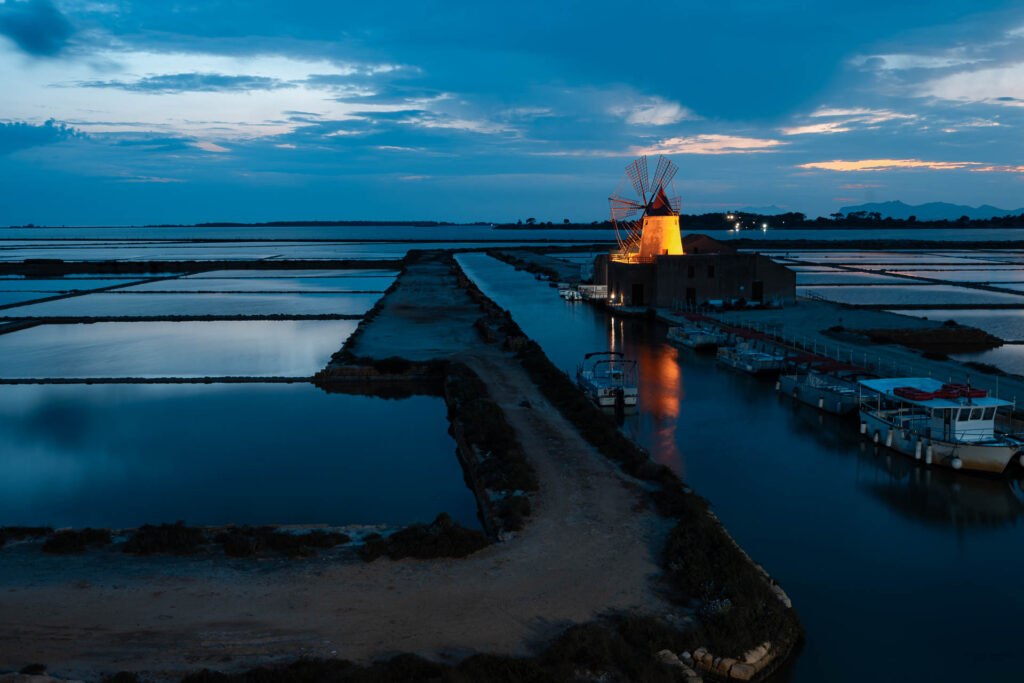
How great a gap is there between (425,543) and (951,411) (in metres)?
9.78

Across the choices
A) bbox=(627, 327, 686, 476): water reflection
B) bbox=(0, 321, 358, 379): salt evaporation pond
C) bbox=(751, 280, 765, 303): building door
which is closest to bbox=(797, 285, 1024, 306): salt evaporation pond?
bbox=(751, 280, 765, 303): building door

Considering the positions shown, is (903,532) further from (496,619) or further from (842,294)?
(842,294)

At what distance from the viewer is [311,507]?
1202cm

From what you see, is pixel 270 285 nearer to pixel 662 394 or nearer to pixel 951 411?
pixel 662 394

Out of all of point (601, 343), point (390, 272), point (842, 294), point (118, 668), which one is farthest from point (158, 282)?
point (118, 668)

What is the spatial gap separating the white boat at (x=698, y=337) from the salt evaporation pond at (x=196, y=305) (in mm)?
15906

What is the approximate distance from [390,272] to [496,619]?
200 feet

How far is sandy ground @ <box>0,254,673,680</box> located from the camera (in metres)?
7.16

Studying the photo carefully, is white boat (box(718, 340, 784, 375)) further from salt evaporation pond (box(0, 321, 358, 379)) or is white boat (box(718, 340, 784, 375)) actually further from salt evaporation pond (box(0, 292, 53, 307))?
salt evaporation pond (box(0, 292, 53, 307))

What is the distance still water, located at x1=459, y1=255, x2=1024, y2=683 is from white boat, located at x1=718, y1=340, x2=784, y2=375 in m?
2.03

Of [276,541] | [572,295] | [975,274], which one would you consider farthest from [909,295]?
[276,541]

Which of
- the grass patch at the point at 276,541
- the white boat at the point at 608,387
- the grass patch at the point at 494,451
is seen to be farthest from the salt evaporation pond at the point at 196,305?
the grass patch at the point at 276,541

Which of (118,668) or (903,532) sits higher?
(118,668)

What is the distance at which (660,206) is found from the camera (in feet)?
134
